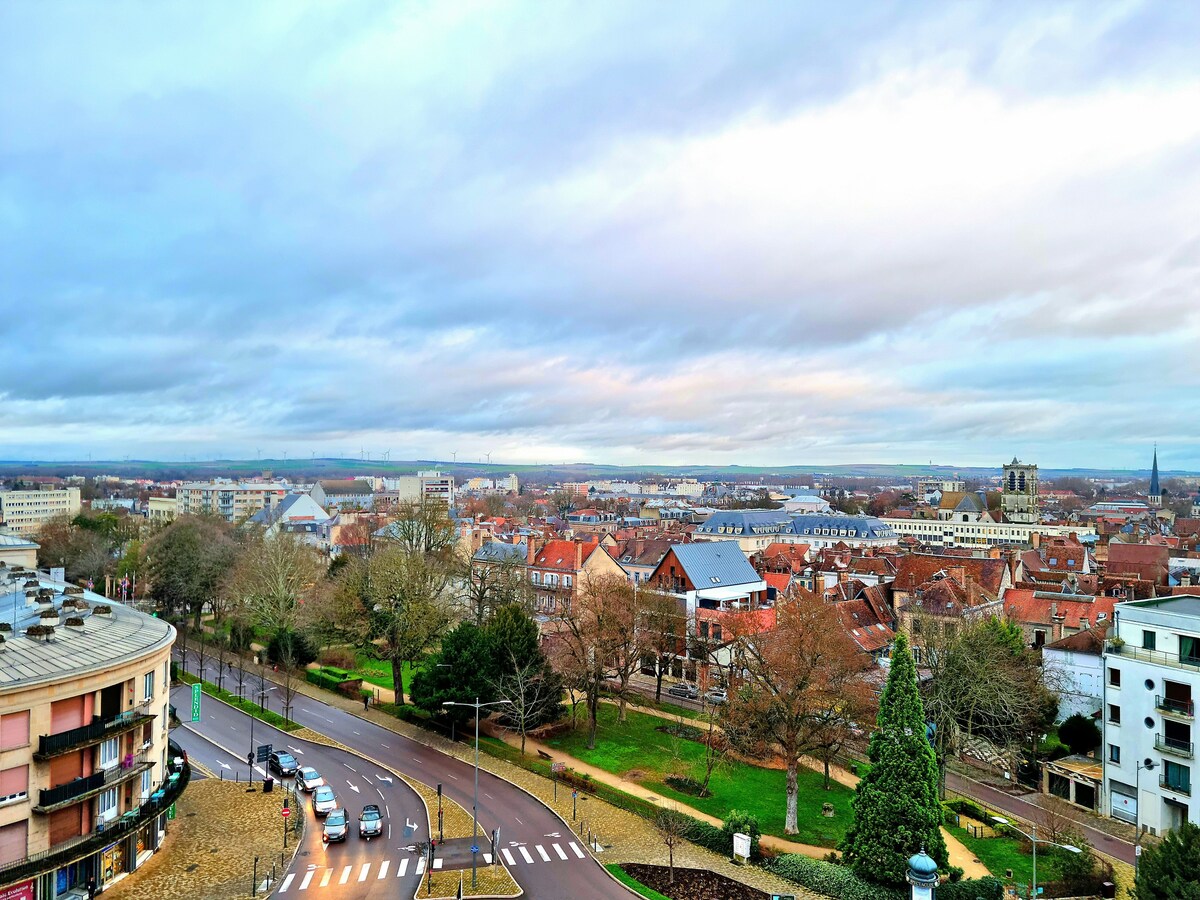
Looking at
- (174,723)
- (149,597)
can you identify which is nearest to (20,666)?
(174,723)

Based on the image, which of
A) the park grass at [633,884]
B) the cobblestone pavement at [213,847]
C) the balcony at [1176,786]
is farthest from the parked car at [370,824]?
the balcony at [1176,786]

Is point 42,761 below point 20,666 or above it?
below

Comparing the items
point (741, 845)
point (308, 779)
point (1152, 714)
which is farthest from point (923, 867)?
point (308, 779)

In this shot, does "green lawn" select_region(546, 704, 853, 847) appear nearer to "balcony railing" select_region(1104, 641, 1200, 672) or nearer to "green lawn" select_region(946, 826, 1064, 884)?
"green lawn" select_region(946, 826, 1064, 884)

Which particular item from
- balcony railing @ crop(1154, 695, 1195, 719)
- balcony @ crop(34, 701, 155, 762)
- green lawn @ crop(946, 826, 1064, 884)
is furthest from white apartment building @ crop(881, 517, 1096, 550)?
balcony @ crop(34, 701, 155, 762)

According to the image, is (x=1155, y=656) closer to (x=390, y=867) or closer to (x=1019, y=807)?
(x=1019, y=807)

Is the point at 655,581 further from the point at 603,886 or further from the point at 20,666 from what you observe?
the point at 20,666
